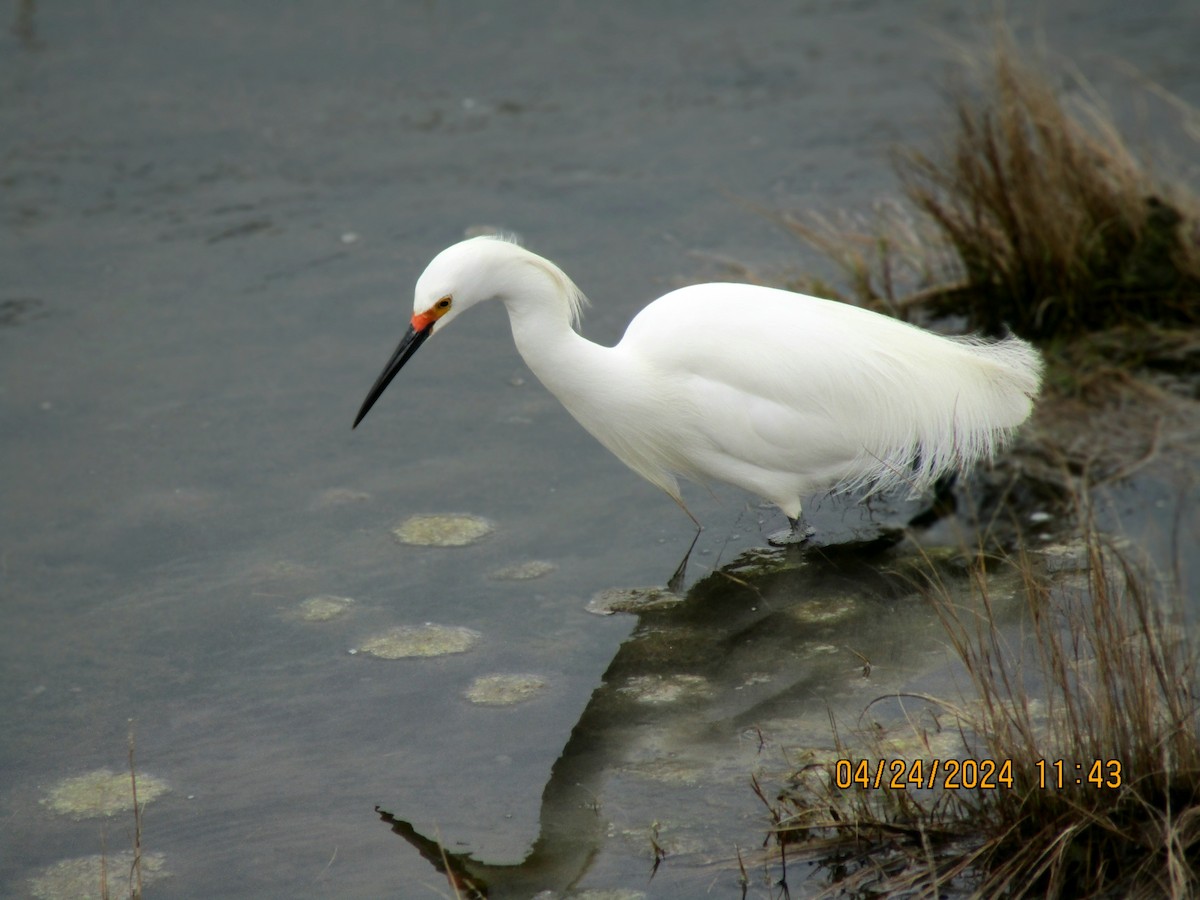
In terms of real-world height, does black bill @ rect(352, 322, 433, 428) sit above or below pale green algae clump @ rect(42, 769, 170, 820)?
above

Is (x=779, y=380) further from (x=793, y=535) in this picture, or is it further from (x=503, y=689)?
(x=503, y=689)

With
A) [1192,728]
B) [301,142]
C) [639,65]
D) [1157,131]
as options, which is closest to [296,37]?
[301,142]

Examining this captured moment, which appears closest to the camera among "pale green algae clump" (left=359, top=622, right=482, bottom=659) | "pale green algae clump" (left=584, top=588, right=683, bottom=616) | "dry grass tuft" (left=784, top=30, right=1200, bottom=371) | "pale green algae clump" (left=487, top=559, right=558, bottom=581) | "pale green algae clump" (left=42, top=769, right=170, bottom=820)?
"pale green algae clump" (left=42, top=769, right=170, bottom=820)

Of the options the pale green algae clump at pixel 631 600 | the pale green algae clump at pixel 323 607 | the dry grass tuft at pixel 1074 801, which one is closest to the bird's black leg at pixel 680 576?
the pale green algae clump at pixel 631 600

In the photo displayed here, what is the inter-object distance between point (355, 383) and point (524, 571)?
4.99 ft

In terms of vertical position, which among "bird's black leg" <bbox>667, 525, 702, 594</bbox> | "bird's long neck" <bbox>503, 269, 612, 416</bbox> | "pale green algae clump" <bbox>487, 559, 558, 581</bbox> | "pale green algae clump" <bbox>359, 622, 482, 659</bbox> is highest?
"bird's long neck" <bbox>503, 269, 612, 416</bbox>

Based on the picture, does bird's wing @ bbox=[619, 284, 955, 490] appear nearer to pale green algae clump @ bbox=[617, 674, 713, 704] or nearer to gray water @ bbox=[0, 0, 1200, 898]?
gray water @ bbox=[0, 0, 1200, 898]

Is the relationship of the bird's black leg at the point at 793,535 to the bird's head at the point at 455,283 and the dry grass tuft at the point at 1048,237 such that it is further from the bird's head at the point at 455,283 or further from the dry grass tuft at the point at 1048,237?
the dry grass tuft at the point at 1048,237

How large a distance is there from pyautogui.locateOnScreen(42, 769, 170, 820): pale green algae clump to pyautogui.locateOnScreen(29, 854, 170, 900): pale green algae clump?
0.54 ft

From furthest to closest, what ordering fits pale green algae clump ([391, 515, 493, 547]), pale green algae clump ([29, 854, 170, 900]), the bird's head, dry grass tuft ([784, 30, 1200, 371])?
dry grass tuft ([784, 30, 1200, 371])
pale green algae clump ([391, 515, 493, 547])
the bird's head
pale green algae clump ([29, 854, 170, 900])

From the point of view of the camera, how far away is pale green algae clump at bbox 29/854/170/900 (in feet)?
9.71

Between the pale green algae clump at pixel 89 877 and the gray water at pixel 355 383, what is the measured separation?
4 centimetres

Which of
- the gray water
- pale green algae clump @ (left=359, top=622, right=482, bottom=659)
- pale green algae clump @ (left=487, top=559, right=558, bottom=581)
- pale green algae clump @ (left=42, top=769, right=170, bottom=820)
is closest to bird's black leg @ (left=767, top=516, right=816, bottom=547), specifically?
the gray water

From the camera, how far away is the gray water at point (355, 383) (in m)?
3.31
